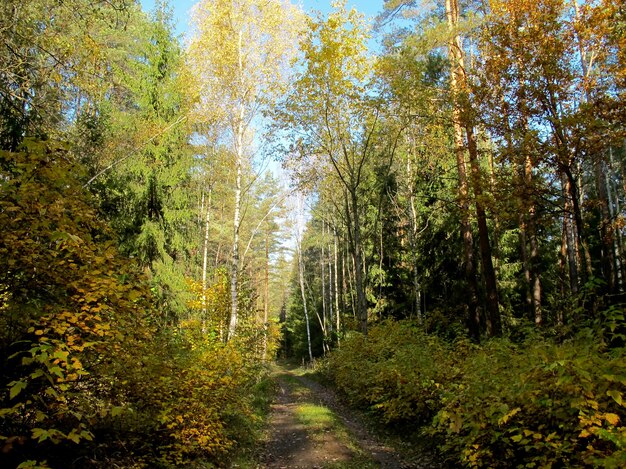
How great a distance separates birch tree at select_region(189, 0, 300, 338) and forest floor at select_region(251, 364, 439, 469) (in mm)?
7209

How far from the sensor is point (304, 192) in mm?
19844

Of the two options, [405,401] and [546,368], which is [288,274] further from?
[546,368]

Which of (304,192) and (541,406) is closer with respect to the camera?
(541,406)

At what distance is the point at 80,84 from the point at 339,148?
11318mm

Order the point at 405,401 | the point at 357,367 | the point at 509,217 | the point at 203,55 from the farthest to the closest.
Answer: the point at 203,55, the point at 357,367, the point at 509,217, the point at 405,401

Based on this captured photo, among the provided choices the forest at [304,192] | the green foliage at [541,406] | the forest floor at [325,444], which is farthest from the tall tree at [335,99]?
the green foliage at [541,406]

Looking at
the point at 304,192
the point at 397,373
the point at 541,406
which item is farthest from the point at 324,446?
the point at 304,192

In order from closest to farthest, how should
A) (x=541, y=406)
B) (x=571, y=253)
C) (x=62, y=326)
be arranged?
(x=62, y=326)
(x=541, y=406)
(x=571, y=253)

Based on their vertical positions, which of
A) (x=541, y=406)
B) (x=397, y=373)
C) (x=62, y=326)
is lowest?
(x=397, y=373)

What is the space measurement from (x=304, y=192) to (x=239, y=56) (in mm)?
7189

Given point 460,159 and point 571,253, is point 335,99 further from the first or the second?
point 571,253

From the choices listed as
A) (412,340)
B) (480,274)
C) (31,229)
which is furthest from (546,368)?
(480,274)

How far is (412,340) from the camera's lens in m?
12.1

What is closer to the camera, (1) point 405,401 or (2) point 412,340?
(1) point 405,401
